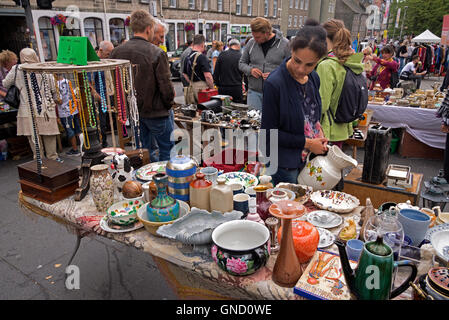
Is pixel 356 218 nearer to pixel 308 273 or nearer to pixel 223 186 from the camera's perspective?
pixel 308 273

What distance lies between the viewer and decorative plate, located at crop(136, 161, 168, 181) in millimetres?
2117

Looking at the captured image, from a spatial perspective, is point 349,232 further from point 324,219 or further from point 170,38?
point 170,38

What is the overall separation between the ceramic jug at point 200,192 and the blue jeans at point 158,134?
1780 millimetres

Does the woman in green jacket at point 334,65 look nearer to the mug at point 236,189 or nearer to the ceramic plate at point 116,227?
the mug at point 236,189

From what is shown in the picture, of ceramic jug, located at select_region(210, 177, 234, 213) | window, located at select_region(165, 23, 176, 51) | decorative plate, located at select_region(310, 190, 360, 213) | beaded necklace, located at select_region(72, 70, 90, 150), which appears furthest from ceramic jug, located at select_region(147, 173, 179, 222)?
window, located at select_region(165, 23, 176, 51)

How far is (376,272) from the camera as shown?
99cm

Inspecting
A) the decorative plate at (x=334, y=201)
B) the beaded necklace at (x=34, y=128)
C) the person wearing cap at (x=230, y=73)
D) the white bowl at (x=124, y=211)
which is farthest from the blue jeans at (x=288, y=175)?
the person wearing cap at (x=230, y=73)

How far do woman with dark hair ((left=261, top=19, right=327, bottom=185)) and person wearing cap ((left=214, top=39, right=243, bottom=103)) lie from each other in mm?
2963

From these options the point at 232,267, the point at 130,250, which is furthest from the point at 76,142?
the point at 232,267

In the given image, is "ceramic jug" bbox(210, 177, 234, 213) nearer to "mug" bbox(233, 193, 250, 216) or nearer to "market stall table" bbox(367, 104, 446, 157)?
"mug" bbox(233, 193, 250, 216)

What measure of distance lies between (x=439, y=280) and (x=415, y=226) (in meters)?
0.42

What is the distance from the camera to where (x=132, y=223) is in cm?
164

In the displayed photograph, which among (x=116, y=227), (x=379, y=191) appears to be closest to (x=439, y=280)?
(x=116, y=227)
